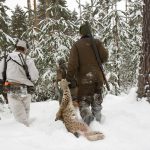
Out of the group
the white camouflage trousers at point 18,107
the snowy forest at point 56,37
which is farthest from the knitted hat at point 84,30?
the snowy forest at point 56,37

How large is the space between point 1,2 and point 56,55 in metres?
4.27

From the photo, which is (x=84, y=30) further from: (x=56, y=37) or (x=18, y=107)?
(x=56, y=37)

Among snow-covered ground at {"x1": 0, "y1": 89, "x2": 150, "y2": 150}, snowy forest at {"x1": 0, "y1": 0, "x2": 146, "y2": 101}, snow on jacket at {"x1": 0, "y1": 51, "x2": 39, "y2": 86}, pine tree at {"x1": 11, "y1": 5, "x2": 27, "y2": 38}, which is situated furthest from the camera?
pine tree at {"x1": 11, "y1": 5, "x2": 27, "y2": 38}

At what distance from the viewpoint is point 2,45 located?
42.5ft

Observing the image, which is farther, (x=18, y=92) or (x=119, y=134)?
(x=18, y=92)

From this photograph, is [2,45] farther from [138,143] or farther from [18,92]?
[138,143]

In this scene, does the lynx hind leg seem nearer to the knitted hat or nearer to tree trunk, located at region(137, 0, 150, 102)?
the knitted hat

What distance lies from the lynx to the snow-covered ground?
4.2 inches

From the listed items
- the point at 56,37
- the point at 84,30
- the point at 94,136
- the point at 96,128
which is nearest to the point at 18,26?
the point at 56,37

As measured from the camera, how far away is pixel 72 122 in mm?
7523

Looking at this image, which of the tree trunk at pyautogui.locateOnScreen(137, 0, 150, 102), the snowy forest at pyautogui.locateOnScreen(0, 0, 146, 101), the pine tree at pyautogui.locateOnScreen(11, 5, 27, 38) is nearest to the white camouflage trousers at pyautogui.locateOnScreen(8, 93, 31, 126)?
the tree trunk at pyautogui.locateOnScreen(137, 0, 150, 102)

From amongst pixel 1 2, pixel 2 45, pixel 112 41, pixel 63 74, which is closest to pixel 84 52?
pixel 63 74

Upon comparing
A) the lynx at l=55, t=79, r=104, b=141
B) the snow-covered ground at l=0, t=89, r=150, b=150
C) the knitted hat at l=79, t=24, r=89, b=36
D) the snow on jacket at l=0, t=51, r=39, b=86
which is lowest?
the snow-covered ground at l=0, t=89, r=150, b=150

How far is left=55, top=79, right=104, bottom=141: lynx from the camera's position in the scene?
6.92m
